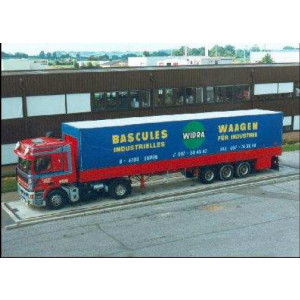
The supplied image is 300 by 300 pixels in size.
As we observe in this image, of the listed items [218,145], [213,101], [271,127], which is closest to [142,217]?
[218,145]

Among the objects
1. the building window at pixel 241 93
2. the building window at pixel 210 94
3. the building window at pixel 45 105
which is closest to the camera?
the building window at pixel 45 105

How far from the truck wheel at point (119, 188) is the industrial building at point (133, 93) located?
700 centimetres

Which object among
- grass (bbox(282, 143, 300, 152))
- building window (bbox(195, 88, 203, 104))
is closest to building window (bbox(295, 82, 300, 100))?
grass (bbox(282, 143, 300, 152))

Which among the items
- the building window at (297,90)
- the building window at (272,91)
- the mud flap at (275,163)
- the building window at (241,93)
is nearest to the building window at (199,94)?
the building window at (241,93)

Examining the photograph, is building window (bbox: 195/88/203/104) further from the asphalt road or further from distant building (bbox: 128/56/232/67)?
the asphalt road

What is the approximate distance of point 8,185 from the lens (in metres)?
21.5

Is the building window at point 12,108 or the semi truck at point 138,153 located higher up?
the building window at point 12,108

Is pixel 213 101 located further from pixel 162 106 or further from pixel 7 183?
pixel 7 183

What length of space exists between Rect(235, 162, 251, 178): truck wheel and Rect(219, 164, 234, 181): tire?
1.12ft

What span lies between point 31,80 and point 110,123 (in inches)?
246

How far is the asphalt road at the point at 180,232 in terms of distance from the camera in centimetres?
1380

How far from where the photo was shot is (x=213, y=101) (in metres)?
29.3

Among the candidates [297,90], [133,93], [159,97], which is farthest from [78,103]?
[297,90]

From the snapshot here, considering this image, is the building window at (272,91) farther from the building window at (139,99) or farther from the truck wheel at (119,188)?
the truck wheel at (119,188)
